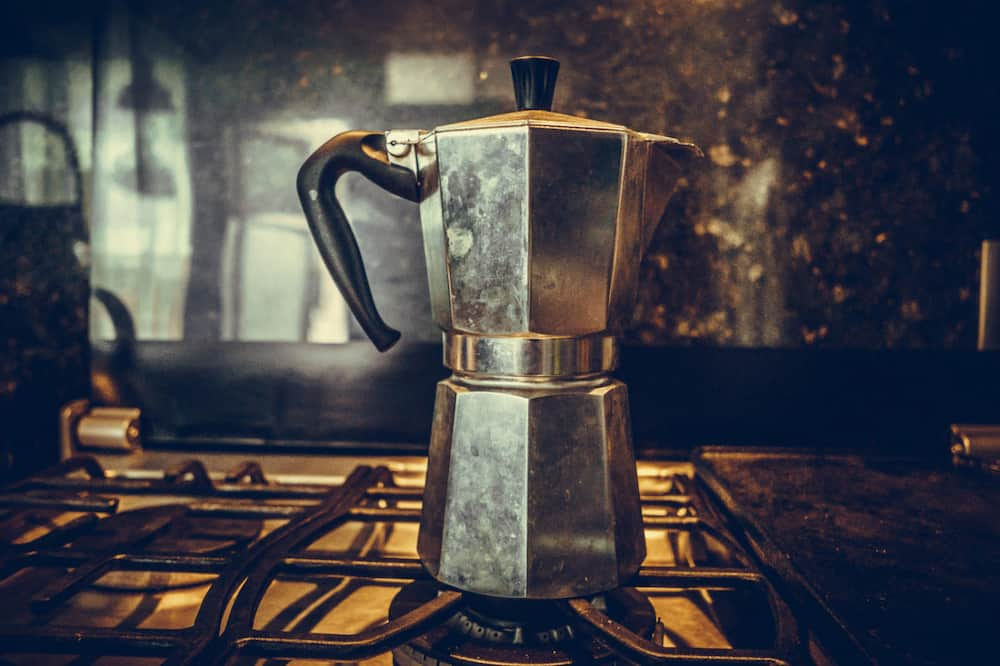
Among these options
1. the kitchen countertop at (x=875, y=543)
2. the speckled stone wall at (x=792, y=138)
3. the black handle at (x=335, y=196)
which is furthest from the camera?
the speckled stone wall at (x=792, y=138)

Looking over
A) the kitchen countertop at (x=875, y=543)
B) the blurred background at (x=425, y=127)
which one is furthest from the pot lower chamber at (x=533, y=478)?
the blurred background at (x=425, y=127)

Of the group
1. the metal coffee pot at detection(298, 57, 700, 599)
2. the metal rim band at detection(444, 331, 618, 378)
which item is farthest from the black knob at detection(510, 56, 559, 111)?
the metal rim band at detection(444, 331, 618, 378)

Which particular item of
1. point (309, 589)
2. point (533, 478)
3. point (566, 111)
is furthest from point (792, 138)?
point (309, 589)

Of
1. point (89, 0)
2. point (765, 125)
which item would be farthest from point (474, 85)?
point (89, 0)

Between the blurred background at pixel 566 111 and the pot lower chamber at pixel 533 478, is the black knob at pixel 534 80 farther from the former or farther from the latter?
the blurred background at pixel 566 111

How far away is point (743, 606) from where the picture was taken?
1.68 ft

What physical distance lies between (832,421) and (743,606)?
1.03ft

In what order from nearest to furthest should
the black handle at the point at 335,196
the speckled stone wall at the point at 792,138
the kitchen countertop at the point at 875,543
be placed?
the kitchen countertop at the point at 875,543, the black handle at the point at 335,196, the speckled stone wall at the point at 792,138

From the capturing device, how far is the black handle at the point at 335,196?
459 millimetres

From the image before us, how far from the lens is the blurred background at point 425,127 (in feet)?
2.38

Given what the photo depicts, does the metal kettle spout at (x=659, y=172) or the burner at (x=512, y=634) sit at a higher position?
the metal kettle spout at (x=659, y=172)

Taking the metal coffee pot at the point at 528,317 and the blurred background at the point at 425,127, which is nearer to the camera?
the metal coffee pot at the point at 528,317

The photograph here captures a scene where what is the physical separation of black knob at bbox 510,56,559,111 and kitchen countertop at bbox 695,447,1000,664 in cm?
35

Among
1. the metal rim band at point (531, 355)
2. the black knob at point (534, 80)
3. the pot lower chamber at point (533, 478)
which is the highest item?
the black knob at point (534, 80)
